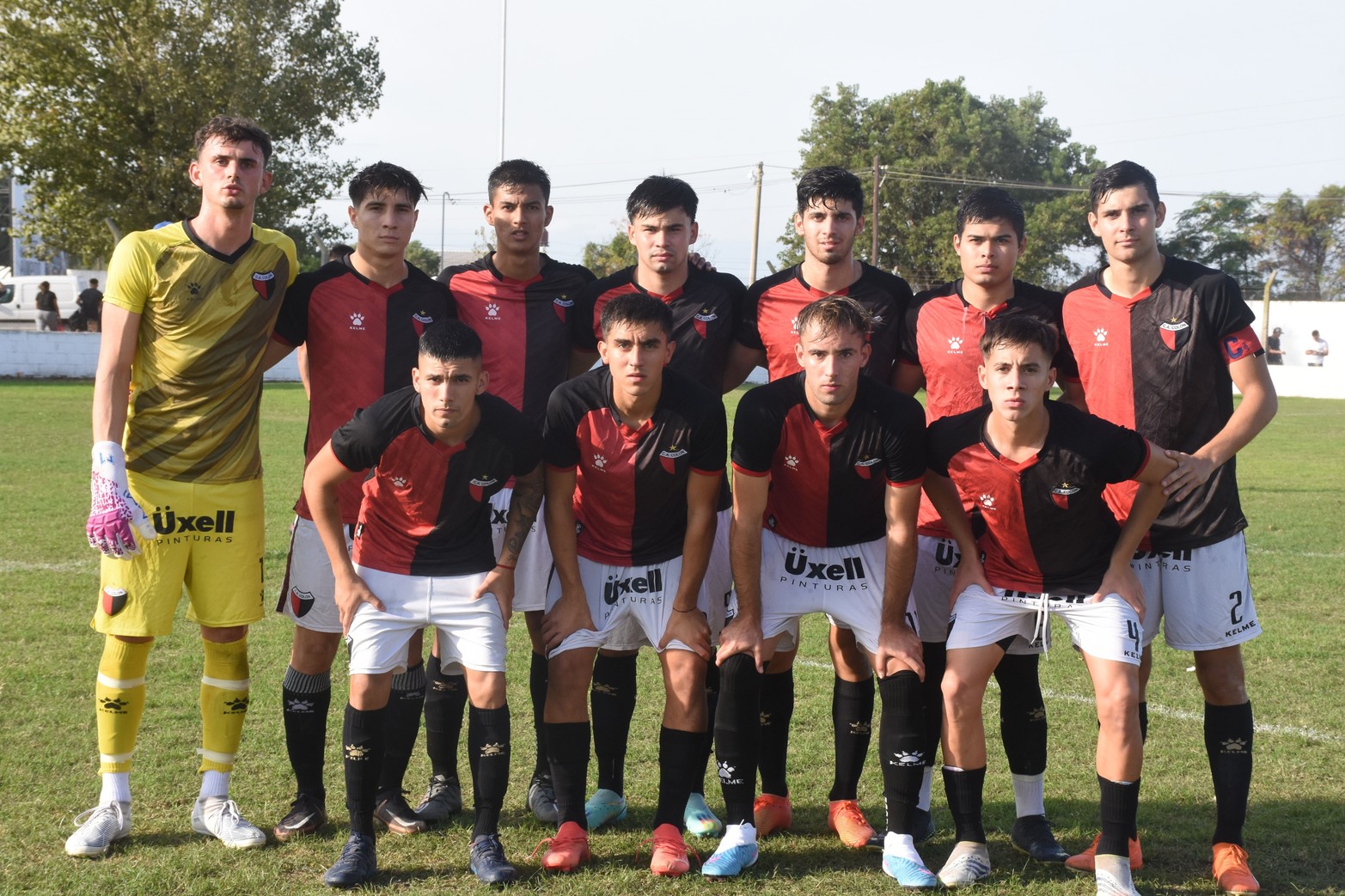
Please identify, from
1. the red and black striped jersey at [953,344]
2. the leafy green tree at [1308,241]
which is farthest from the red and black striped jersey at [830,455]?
the leafy green tree at [1308,241]

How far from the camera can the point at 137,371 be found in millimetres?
4289

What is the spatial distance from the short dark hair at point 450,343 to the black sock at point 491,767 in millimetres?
1224

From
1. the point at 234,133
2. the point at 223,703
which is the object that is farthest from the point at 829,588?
the point at 234,133

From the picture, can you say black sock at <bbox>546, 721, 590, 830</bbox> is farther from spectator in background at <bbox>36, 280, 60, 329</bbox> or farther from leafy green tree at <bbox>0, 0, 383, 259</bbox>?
spectator in background at <bbox>36, 280, 60, 329</bbox>

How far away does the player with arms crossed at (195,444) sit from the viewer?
4172 mm

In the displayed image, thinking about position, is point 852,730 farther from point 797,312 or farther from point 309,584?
point 309,584

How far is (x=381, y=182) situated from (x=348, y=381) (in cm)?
78

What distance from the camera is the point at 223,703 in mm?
4348

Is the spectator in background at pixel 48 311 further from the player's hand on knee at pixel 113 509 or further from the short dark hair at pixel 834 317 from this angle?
the short dark hair at pixel 834 317

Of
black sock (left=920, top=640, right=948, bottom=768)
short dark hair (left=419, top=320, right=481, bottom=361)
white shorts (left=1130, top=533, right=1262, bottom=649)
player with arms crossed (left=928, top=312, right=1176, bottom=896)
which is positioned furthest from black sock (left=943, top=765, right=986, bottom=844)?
short dark hair (left=419, top=320, right=481, bottom=361)

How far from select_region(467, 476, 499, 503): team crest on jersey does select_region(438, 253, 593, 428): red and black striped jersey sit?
609 mm

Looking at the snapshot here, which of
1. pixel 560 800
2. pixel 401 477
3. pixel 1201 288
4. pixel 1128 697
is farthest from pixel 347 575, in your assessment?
pixel 1201 288

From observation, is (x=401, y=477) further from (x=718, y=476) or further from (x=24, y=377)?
(x=24, y=377)

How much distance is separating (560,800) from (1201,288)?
2939 millimetres
